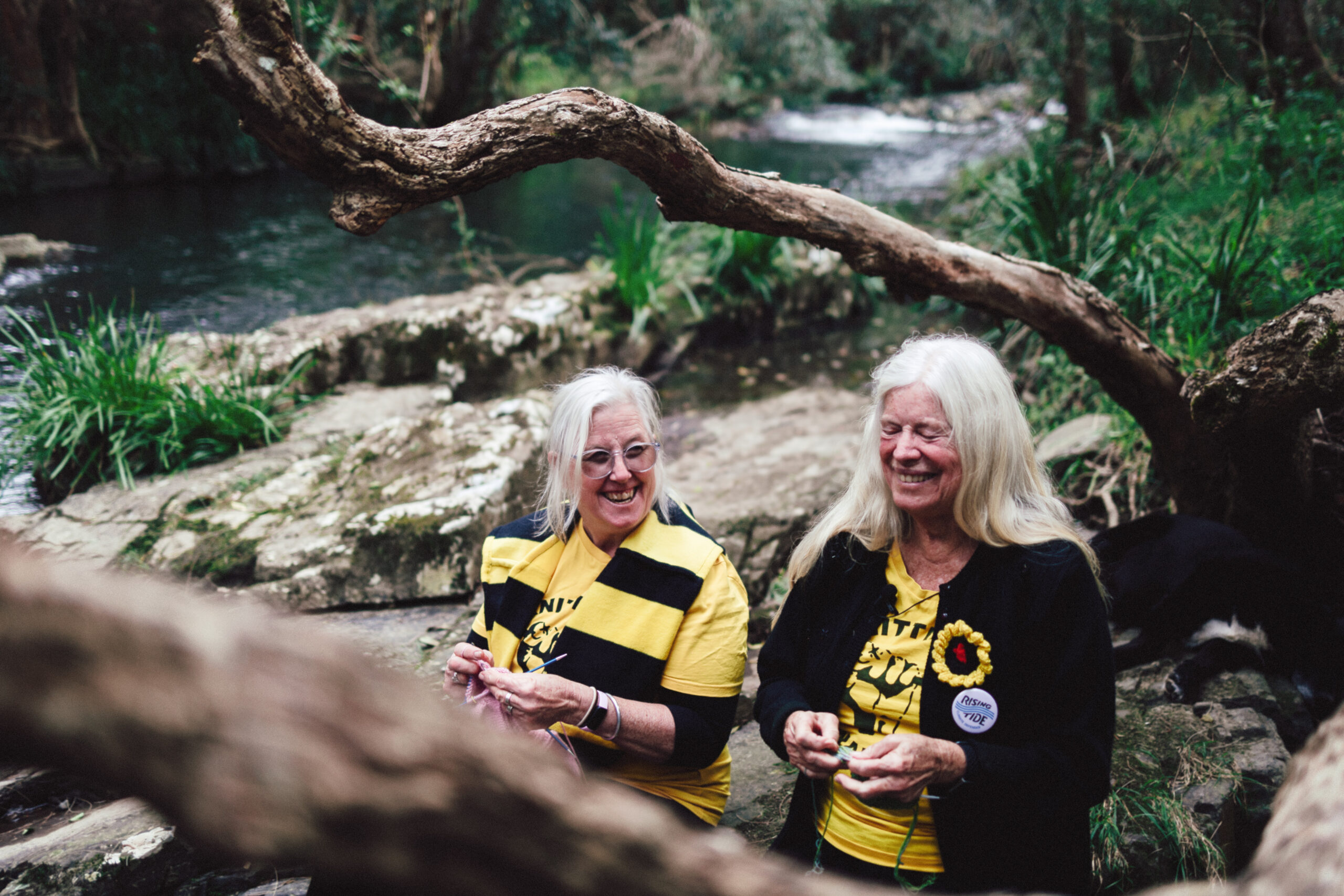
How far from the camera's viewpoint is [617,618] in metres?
1.71

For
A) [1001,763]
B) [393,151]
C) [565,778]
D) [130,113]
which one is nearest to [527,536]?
[393,151]

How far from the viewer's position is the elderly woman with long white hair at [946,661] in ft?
4.79

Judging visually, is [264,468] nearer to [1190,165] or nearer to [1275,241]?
[1275,241]

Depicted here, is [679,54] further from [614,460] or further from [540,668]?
[540,668]

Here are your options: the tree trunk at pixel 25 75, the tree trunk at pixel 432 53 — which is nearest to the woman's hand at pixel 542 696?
the tree trunk at pixel 432 53

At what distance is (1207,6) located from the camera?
5879mm

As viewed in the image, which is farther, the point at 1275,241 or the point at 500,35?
the point at 500,35

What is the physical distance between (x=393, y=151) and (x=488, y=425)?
2.07 m

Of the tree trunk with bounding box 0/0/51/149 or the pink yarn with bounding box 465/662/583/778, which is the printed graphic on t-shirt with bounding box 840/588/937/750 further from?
the tree trunk with bounding box 0/0/51/149

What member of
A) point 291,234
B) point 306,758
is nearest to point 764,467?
point 306,758

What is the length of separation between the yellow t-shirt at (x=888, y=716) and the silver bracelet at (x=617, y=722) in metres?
0.45

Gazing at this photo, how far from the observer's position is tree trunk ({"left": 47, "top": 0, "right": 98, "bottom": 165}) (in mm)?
9078

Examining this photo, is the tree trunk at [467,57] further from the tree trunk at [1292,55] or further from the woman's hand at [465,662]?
the woman's hand at [465,662]

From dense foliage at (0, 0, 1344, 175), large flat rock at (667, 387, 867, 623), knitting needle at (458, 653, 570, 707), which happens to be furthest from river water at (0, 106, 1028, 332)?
knitting needle at (458, 653, 570, 707)
